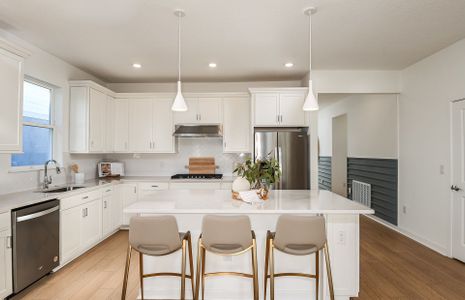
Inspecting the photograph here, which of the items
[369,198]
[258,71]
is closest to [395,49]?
[258,71]

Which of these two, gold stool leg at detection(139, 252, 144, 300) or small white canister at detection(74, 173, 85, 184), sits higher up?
small white canister at detection(74, 173, 85, 184)

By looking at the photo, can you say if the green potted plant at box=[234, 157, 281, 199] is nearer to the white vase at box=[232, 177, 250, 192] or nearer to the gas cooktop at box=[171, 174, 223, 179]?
the white vase at box=[232, 177, 250, 192]

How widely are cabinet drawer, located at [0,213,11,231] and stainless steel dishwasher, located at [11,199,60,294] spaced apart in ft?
0.14

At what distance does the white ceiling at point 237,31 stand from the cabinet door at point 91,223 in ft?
7.03

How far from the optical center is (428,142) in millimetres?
3967

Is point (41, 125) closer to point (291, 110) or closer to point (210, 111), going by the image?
point (210, 111)

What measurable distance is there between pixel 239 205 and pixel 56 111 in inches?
131

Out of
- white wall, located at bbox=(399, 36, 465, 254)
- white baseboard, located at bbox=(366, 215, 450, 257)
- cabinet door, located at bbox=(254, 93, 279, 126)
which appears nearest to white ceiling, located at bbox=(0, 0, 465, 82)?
white wall, located at bbox=(399, 36, 465, 254)

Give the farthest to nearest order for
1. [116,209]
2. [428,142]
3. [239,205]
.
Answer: [116,209] < [428,142] < [239,205]

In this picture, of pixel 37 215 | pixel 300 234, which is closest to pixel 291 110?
pixel 300 234

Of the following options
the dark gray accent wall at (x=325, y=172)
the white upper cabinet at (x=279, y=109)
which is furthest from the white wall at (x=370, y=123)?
the white upper cabinet at (x=279, y=109)

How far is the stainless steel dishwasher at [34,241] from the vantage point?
2.49 meters

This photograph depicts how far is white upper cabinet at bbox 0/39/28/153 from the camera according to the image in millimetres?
2586

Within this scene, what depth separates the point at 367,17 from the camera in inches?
109
